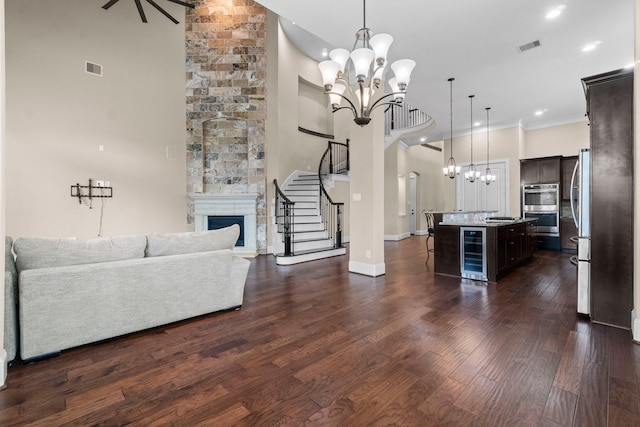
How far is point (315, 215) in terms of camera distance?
739 cm

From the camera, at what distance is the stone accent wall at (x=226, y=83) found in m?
6.95

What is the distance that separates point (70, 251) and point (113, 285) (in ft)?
1.32

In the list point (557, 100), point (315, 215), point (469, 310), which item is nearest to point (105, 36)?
point (315, 215)

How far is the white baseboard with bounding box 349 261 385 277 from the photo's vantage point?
471 centimetres

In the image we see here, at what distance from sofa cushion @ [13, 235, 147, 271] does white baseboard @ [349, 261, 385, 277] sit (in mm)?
3190

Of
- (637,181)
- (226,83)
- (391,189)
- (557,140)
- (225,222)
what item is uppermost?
(226,83)

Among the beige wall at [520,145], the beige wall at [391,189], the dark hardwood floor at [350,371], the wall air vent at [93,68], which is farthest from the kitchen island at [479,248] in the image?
the wall air vent at [93,68]

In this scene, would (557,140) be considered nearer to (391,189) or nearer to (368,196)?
(391,189)

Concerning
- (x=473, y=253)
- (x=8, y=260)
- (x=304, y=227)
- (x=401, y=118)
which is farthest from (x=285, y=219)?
(x=401, y=118)

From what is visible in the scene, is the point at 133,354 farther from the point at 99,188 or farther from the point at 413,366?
the point at 99,188

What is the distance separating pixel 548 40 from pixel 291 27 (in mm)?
5534

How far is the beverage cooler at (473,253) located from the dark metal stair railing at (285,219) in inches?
121

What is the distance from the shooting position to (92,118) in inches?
225

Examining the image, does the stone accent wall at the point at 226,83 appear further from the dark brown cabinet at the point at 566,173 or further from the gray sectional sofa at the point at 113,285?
the dark brown cabinet at the point at 566,173
